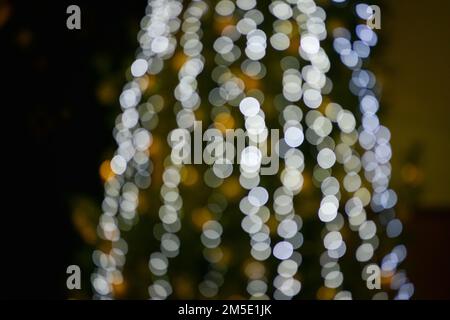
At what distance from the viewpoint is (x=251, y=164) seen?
1.20m

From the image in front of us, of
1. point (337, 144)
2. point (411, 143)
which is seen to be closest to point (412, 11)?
point (411, 143)

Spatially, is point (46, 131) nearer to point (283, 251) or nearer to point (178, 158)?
point (178, 158)

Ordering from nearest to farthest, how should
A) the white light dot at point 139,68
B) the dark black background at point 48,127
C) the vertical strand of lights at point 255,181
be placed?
the vertical strand of lights at point 255,181, the white light dot at point 139,68, the dark black background at point 48,127

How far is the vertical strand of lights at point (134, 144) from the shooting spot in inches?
50.7

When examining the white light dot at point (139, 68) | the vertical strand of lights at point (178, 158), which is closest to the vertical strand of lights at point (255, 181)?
the vertical strand of lights at point (178, 158)

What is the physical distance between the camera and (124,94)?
136 centimetres

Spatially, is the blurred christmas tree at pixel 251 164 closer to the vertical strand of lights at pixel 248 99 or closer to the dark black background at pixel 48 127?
the vertical strand of lights at pixel 248 99

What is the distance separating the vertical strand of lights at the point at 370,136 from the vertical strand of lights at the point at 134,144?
380mm

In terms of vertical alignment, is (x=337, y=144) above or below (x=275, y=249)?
above

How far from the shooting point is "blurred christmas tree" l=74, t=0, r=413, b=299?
1.21 m

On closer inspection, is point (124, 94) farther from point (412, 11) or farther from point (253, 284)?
point (412, 11)

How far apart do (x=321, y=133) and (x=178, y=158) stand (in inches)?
11.9

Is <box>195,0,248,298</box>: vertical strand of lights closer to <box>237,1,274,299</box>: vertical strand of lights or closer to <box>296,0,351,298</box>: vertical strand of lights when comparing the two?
<box>237,1,274,299</box>: vertical strand of lights

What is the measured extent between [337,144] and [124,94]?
0.50m
